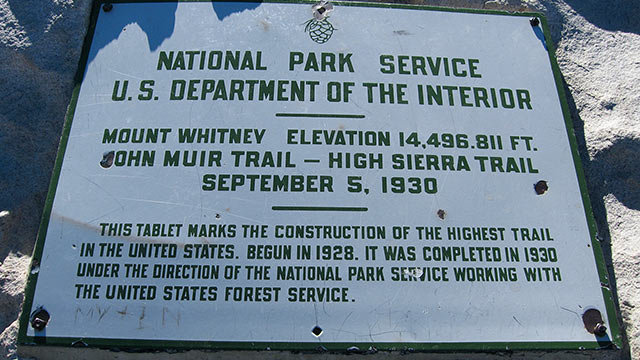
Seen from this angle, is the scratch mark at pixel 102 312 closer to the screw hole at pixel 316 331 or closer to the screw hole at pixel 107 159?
the screw hole at pixel 107 159

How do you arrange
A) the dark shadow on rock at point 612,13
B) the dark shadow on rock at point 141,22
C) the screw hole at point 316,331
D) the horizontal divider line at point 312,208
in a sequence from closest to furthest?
the screw hole at point 316,331, the horizontal divider line at point 312,208, the dark shadow on rock at point 141,22, the dark shadow on rock at point 612,13

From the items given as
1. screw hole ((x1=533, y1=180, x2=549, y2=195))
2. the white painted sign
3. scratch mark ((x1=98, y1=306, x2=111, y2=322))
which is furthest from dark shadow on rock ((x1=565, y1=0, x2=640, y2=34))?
scratch mark ((x1=98, y1=306, x2=111, y2=322))

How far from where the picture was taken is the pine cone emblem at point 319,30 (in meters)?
2.70

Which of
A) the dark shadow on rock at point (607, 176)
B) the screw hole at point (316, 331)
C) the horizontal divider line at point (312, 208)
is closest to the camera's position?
the screw hole at point (316, 331)

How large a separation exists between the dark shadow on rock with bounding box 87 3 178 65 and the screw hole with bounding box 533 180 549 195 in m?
1.92

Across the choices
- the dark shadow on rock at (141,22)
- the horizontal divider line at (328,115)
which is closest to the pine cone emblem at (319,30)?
the horizontal divider line at (328,115)

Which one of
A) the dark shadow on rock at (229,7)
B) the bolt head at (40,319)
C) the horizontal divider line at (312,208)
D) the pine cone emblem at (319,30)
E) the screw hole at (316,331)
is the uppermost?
the dark shadow on rock at (229,7)

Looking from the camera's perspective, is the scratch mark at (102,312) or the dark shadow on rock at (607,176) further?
the dark shadow on rock at (607,176)

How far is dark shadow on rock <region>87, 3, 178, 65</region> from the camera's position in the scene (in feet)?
8.79

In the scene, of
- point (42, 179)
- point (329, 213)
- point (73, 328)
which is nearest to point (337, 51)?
point (329, 213)

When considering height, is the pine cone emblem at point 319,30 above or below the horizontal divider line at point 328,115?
above

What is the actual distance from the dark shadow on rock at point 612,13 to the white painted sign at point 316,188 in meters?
0.33

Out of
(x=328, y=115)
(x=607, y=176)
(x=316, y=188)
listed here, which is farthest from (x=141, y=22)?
(x=607, y=176)

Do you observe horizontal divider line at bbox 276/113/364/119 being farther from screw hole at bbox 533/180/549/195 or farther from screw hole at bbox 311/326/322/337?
screw hole at bbox 311/326/322/337
